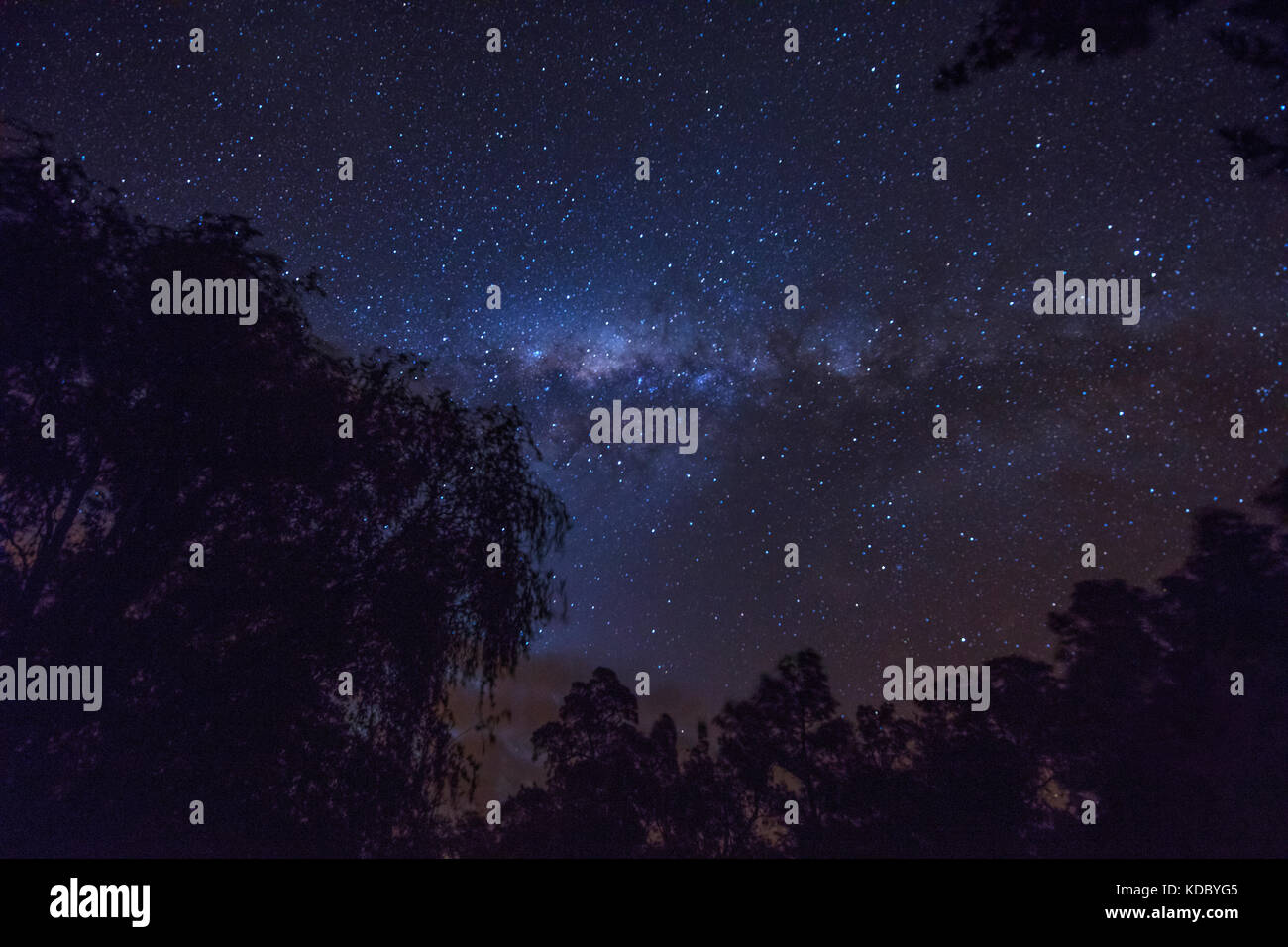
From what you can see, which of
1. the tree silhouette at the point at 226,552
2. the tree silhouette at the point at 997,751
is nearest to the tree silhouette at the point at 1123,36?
the tree silhouette at the point at 997,751

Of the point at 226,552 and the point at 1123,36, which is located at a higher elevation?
the point at 1123,36

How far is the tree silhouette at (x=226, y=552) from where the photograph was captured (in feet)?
12.0

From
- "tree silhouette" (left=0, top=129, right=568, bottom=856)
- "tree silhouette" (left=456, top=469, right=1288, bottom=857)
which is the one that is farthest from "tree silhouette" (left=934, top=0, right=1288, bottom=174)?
"tree silhouette" (left=0, top=129, right=568, bottom=856)

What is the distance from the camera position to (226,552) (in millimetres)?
3836

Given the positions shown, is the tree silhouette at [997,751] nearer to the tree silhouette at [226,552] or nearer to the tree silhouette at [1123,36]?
the tree silhouette at [226,552]

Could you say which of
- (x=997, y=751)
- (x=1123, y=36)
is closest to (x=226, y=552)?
(x=997, y=751)

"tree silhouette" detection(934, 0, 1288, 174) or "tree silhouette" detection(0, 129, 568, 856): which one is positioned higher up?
"tree silhouette" detection(934, 0, 1288, 174)

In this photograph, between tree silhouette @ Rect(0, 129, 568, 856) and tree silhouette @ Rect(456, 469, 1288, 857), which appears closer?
tree silhouette @ Rect(456, 469, 1288, 857)

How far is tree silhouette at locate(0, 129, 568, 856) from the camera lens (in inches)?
144

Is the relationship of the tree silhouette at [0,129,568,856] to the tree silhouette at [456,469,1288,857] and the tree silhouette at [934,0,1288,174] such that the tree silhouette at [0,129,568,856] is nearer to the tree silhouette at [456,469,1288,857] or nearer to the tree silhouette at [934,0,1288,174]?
the tree silhouette at [456,469,1288,857]

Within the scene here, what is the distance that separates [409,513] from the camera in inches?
155

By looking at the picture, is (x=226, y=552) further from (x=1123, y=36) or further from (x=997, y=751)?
(x=1123, y=36)
